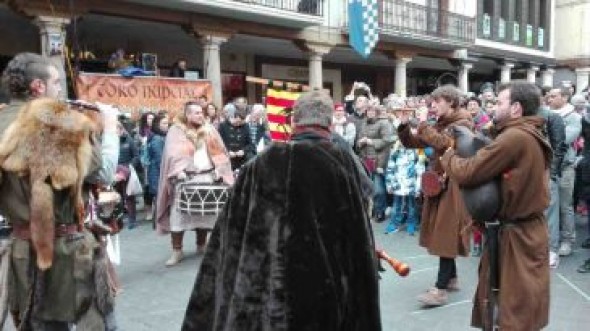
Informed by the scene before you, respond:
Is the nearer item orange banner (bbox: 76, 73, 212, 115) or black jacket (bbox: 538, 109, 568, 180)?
black jacket (bbox: 538, 109, 568, 180)

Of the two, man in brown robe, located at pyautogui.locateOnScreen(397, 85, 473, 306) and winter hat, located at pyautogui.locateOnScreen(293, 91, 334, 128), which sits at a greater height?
winter hat, located at pyautogui.locateOnScreen(293, 91, 334, 128)

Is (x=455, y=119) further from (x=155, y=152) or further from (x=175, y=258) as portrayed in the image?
(x=155, y=152)

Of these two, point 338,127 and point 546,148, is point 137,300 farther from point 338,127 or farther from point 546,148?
point 338,127

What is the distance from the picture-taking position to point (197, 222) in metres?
6.74

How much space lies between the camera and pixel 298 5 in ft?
55.8

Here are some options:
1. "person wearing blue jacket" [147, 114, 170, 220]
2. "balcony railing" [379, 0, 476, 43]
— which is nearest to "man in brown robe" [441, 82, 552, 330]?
"person wearing blue jacket" [147, 114, 170, 220]

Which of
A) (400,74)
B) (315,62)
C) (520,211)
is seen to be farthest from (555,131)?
(400,74)

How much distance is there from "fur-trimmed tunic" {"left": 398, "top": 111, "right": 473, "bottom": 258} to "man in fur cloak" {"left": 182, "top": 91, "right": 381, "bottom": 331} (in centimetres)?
233

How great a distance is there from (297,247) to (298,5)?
588 inches

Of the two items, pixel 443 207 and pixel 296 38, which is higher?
pixel 296 38

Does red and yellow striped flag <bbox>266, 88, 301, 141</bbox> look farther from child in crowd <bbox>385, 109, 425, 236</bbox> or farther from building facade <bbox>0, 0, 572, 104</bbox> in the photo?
building facade <bbox>0, 0, 572, 104</bbox>

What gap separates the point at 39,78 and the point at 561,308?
14.7ft

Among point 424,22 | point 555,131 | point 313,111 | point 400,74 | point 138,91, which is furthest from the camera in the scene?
A: point 424,22

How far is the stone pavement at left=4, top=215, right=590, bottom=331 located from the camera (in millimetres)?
4992
